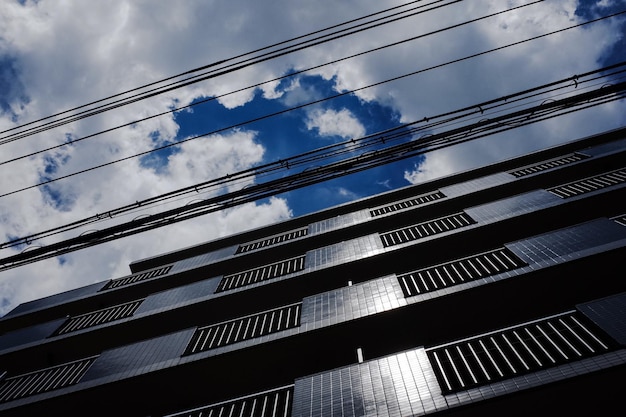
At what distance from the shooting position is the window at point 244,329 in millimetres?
9703

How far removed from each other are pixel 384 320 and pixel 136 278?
42.2 feet

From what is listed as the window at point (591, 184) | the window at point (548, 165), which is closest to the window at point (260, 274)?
the window at point (591, 184)

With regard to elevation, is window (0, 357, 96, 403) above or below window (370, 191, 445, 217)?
below

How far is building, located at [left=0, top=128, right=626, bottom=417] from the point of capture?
21.1 feet

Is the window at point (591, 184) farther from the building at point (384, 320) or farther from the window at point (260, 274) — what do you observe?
the window at point (260, 274)

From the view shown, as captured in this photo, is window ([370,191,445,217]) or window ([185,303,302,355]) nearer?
window ([185,303,302,355])

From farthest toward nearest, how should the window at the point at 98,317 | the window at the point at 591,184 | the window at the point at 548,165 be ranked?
1. the window at the point at 548,165
2. the window at the point at 98,317
3. the window at the point at 591,184

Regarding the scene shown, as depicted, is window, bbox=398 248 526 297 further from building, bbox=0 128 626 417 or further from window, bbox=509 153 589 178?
window, bbox=509 153 589 178

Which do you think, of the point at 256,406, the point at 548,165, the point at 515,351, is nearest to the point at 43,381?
the point at 256,406

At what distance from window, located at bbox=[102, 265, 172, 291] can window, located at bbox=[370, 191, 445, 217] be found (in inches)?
391

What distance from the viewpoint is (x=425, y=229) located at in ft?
42.9

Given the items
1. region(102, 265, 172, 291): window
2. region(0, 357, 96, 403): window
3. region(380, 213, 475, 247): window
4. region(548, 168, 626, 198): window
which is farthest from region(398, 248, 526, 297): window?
region(102, 265, 172, 291): window

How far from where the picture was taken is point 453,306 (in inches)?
343

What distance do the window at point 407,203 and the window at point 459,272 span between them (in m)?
5.47
